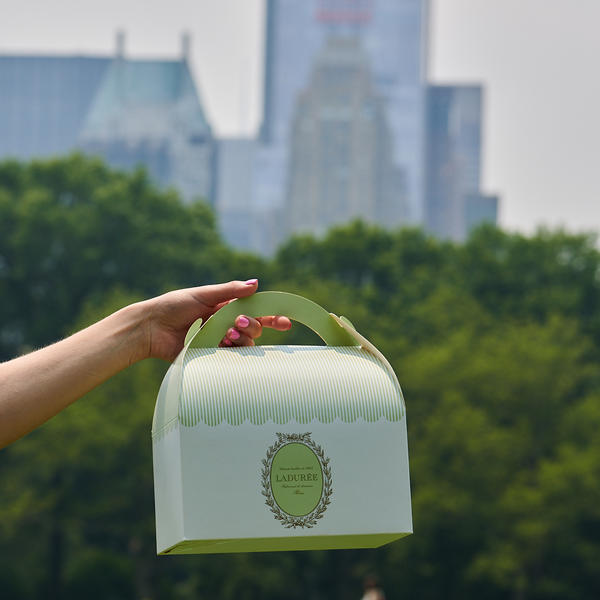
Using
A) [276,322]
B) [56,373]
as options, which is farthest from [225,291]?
[56,373]

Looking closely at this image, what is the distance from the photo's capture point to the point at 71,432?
34.3 meters

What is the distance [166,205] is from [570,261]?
14.0 meters

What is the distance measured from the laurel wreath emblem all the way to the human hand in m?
0.41

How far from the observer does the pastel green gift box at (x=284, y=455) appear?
2.94m

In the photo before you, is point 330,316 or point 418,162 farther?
point 418,162

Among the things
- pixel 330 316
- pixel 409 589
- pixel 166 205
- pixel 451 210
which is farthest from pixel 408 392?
pixel 451 210

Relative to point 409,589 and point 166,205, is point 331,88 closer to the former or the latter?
point 166,205

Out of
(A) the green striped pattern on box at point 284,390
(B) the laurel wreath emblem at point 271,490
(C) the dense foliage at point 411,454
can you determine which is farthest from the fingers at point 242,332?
(C) the dense foliage at point 411,454

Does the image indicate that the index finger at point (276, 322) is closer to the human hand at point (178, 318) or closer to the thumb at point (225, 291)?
the human hand at point (178, 318)

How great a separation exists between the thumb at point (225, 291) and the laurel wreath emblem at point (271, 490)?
15.9 inches

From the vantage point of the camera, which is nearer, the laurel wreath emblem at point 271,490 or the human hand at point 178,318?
the laurel wreath emblem at point 271,490

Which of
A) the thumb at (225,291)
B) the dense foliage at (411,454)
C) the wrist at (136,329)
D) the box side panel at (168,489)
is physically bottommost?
the dense foliage at (411,454)

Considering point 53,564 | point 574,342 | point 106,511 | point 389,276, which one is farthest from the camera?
point 389,276

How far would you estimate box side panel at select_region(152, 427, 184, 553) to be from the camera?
2.98 m
